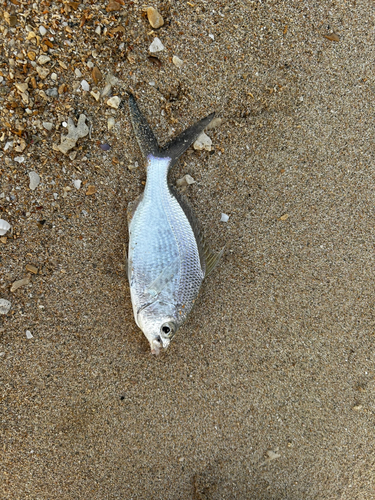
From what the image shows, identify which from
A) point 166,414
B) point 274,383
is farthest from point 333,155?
point 166,414

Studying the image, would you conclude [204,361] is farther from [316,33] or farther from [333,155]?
[316,33]

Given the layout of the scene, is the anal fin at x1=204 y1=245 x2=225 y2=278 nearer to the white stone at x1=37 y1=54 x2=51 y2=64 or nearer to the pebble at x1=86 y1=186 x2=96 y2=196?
the pebble at x1=86 y1=186 x2=96 y2=196

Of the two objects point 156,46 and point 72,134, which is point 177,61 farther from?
point 72,134

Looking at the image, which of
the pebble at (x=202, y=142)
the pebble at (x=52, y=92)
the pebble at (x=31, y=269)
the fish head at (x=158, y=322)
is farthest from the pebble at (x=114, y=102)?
the fish head at (x=158, y=322)

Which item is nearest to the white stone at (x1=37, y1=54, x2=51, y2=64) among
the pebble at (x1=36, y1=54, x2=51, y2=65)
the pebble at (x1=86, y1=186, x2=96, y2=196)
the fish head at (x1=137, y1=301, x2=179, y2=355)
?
the pebble at (x1=36, y1=54, x2=51, y2=65)

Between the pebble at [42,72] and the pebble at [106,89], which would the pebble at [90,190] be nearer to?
the pebble at [106,89]
